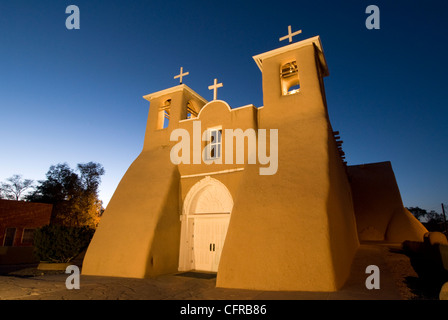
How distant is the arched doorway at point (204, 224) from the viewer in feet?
33.0

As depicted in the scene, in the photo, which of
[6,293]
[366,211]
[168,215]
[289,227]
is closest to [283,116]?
[289,227]

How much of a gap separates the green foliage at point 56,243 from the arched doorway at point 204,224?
15.3 feet

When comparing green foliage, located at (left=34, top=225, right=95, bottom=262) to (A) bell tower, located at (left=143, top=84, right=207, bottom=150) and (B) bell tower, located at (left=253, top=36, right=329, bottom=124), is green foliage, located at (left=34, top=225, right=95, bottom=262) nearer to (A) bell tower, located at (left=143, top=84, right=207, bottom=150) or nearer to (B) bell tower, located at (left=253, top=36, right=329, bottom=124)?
(A) bell tower, located at (left=143, top=84, right=207, bottom=150)

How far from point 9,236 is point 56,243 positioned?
521 inches

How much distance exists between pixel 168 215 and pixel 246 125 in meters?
4.97

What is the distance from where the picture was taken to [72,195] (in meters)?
26.5

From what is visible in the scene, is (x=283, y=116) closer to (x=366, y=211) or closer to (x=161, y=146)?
(x=161, y=146)

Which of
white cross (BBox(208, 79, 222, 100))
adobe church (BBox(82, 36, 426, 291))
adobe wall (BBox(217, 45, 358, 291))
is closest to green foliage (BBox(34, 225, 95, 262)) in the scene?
adobe church (BBox(82, 36, 426, 291))

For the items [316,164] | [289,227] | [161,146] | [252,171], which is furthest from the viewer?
[161,146]

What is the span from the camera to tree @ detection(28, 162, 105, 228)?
83.2 feet

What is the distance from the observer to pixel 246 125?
10203 millimetres

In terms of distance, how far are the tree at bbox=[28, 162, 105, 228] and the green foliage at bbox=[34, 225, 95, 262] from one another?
16.0 m

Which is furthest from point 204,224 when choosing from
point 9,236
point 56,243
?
point 9,236
